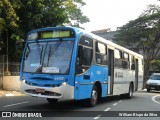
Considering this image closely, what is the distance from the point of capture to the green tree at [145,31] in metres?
43.0

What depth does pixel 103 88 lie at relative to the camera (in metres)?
14.4

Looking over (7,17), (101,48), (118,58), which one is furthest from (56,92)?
(7,17)

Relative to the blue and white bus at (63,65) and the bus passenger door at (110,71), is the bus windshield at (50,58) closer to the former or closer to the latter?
the blue and white bus at (63,65)

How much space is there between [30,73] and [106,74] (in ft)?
14.0

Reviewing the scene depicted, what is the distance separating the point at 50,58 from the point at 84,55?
135 cm

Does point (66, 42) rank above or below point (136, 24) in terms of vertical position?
below

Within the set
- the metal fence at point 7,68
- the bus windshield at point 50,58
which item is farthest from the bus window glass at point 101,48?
the metal fence at point 7,68

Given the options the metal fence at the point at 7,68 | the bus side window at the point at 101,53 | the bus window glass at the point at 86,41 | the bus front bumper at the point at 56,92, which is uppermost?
the bus window glass at the point at 86,41

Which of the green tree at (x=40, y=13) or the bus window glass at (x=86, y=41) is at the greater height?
the green tree at (x=40, y=13)

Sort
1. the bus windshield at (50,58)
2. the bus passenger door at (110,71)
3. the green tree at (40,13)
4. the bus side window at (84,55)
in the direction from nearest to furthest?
the bus windshield at (50,58)
the bus side window at (84,55)
the bus passenger door at (110,71)
the green tree at (40,13)

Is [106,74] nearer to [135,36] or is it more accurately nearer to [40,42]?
[40,42]

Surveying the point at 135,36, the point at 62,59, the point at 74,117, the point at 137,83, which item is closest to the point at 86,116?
the point at 74,117

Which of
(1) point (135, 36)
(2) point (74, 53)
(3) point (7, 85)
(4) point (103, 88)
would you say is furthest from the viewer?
(1) point (135, 36)

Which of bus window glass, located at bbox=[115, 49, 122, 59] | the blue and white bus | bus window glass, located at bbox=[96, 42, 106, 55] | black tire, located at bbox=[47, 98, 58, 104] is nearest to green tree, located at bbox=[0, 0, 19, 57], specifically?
bus window glass, located at bbox=[115, 49, 122, 59]
